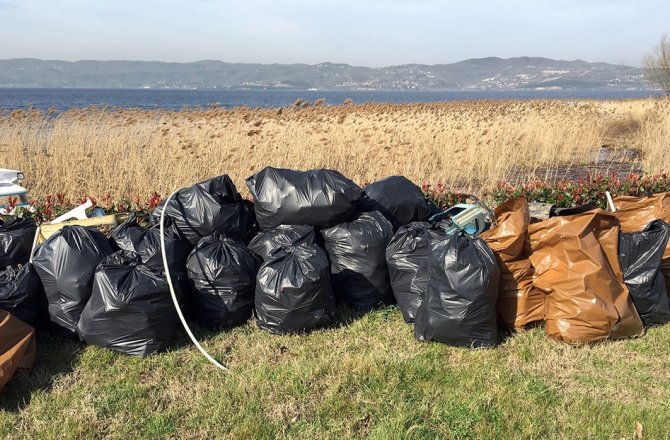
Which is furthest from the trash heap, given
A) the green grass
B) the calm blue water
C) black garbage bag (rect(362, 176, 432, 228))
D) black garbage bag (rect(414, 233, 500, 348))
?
the calm blue water

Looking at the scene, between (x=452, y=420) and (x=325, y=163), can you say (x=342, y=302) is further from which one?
(x=325, y=163)

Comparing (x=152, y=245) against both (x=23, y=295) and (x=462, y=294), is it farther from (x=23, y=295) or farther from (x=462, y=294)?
(x=462, y=294)

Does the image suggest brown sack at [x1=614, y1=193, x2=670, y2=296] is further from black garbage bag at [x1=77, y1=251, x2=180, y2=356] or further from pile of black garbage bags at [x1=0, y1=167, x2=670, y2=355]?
black garbage bag at [x1=77, y1=251, x2=180, y2=356]

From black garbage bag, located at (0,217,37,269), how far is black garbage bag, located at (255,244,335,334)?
6.16ft

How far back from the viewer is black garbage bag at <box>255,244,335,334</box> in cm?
371

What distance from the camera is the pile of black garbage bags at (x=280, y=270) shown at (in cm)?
352

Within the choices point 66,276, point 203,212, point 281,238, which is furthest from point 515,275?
point 66,276

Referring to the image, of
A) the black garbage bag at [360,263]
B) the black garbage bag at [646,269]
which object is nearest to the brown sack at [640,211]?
the black garbage bag at [646,269]

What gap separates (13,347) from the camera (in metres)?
3.11

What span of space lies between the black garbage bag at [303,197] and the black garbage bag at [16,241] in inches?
69.2

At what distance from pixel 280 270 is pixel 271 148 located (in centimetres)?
594

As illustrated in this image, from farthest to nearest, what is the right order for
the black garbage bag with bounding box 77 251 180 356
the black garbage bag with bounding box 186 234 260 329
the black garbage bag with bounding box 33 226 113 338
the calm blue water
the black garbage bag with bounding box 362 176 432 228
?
the calm blue water < the black garbage bag with bounding box 362 176 432 228 < the black garbage bag with bounding box 186 234 260 329 < the black garbage bag with bounding box 33 226 113 338 < the black garbage bag with bounding box 77 251 180 356

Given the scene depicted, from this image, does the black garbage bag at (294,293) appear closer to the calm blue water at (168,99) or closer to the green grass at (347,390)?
the green grass at (347,390)

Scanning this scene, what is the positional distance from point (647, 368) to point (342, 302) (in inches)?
83.9
